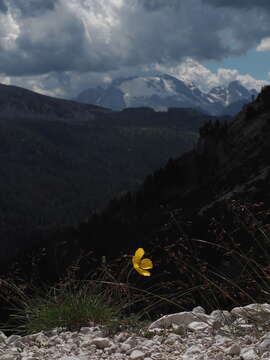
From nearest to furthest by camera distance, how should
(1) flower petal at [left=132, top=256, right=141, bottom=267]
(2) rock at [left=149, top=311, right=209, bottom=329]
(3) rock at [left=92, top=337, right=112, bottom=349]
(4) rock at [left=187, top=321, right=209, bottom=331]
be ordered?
(1) flower petal at [left=132, top=256, right=141, bottom=267] → (3) rock at [left=92, top=337, right=112, bottom=349] → (4) rock at [left=187, top=321, right=209, bottom=331] → (2) rock at [left=149, top=311, right=209, bottom=329]

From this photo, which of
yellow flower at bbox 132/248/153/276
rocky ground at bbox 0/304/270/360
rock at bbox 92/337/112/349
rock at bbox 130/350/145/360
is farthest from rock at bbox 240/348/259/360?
rock at bbox 92/337/112/349

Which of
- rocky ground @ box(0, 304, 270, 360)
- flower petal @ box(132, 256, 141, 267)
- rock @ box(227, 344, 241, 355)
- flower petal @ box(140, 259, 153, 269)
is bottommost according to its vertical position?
rocky ground @ box(0, 304, 270, 360)

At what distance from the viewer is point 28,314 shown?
5.64 meters

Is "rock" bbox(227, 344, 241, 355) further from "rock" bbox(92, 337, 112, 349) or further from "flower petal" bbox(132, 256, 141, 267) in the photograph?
"rock" bbox(92, 337, 112, 349)

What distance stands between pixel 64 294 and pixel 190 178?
2575 inches

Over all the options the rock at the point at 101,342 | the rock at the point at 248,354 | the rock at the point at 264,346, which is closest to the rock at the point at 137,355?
the rock at the point at 101,342

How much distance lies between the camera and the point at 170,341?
14.9 ft

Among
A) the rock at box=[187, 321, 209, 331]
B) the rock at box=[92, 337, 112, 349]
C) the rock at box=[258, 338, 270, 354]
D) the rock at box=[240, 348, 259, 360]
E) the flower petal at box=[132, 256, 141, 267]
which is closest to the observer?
the rock at box=[240, 348, 259, 360]

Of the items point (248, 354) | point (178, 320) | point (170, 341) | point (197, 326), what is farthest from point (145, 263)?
point (248, 354)

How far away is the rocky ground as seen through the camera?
3.99 m

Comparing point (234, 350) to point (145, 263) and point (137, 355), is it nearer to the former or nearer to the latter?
point (137, 355)

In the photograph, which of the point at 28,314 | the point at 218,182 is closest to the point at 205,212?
the point at 218,182

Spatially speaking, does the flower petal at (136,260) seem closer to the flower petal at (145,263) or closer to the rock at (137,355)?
the flower petal at (145,263)

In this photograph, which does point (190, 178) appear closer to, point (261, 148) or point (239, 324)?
point (261, 148)
